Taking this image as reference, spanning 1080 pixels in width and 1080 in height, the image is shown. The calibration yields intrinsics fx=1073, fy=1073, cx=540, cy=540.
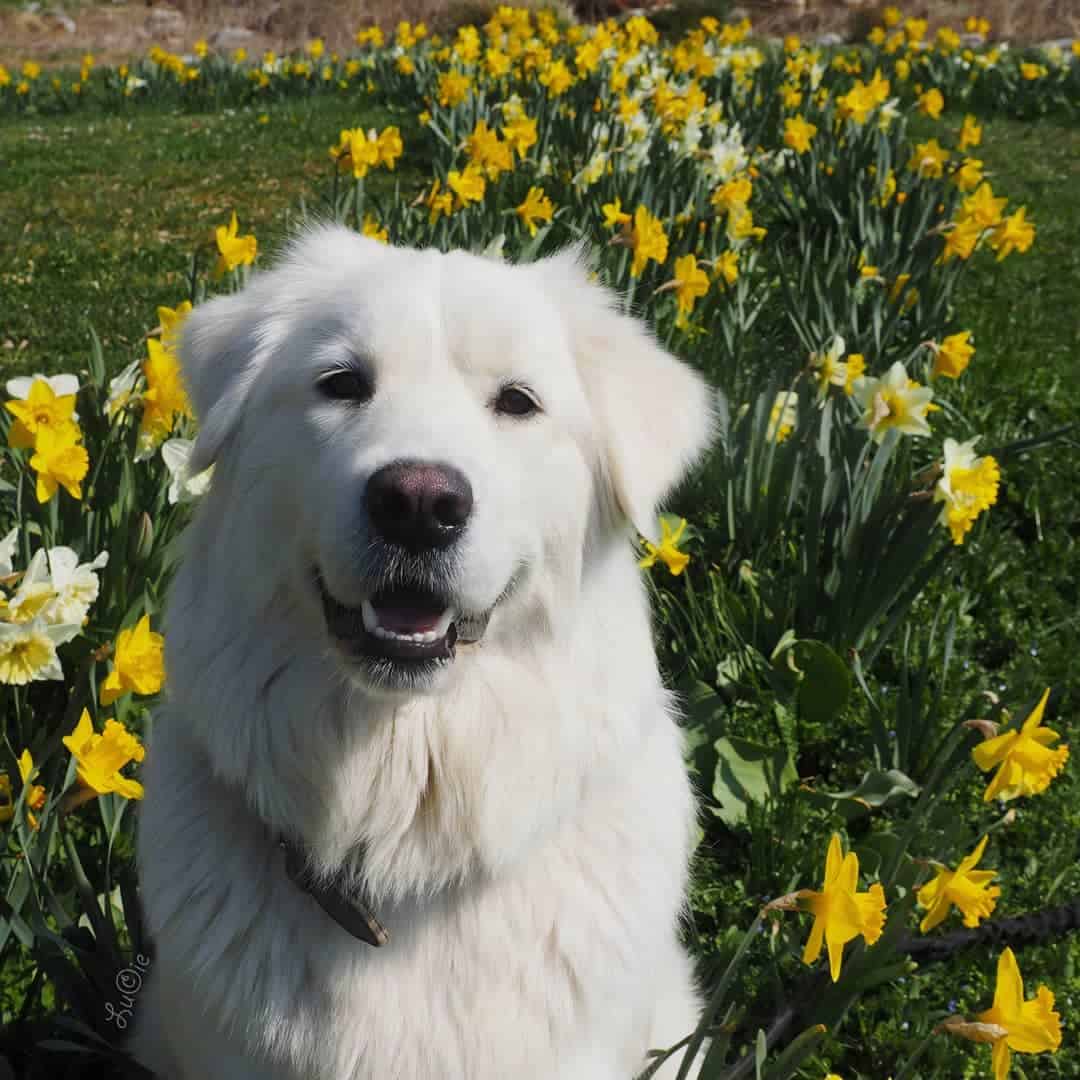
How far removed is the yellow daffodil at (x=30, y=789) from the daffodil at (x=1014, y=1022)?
5.16 ft

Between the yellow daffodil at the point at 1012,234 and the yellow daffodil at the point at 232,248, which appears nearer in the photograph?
the yellow daffodil at the point at 232,248

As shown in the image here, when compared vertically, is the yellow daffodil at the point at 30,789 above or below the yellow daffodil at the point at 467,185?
below

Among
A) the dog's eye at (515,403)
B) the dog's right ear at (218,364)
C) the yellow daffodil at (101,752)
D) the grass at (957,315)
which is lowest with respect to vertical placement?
the grass at (957,315)

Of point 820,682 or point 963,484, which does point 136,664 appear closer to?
point 820,682

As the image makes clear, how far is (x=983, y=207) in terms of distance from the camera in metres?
4.09

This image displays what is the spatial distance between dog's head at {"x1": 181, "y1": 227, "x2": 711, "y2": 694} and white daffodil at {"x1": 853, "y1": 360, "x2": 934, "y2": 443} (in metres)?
1.06

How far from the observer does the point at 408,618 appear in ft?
5.75

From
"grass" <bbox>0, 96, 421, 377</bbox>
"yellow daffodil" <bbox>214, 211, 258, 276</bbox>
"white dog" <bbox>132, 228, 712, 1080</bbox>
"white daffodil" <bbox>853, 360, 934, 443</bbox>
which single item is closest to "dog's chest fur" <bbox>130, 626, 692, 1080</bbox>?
"white dog" <bbox>132, 228, 712, 1080</bbox>

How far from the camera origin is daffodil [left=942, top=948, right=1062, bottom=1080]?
4.98ft

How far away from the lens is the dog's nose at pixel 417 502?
62.6 inches

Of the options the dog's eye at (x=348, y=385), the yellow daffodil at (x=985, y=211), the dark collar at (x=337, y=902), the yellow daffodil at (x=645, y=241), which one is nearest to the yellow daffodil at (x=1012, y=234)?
the yellow daffodil at (x=985, y=211)

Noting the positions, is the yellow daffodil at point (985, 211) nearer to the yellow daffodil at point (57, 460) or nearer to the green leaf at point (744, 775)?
the green leaf at point (744, 775)

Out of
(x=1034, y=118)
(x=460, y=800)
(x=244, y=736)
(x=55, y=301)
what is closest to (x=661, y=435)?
(x=460, y=800)
